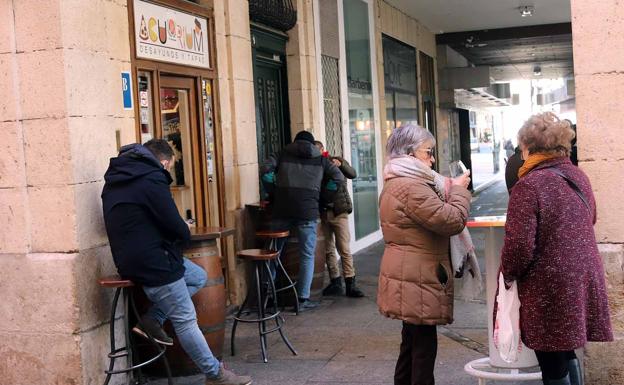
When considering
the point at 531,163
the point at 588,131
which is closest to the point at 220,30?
the point at 588,131

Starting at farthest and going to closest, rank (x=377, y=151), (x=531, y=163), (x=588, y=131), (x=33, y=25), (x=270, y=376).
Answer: (x=377, y=151), (x=270, y=376), (x=33, y=25), (x=588, y=131), (x=531, y=163)

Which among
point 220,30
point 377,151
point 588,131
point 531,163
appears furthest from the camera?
point 377,151

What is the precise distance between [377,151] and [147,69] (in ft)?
25.3

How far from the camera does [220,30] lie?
8.14 meters

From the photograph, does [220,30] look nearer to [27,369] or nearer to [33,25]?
[33,25]

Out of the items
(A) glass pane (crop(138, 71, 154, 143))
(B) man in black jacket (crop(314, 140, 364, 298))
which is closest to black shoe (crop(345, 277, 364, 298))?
(B) man in black jacket (crop(314, 140, 364, 298))

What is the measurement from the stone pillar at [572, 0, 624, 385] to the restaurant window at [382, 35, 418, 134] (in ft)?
31.7

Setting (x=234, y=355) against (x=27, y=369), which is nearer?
(x=27, y=369)

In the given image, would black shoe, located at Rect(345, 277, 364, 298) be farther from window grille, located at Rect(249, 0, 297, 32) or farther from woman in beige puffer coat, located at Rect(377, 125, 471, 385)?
woman in beige puffer coat, located at Rect(377, 125, 471, 385)

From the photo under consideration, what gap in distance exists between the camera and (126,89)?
21.0 ft

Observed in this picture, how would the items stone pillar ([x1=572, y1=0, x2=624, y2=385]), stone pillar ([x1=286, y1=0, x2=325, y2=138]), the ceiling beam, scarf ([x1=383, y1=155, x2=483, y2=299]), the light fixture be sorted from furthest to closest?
the ceiling beam
the light fixture
stone pillar ([x1=286, y1=0, x2=325, y2=138])
stone pillar ([x1=572, y1=0, x2=624, y2=385])
scarf ([x1=383, y1=155, x2=483, y2=299])

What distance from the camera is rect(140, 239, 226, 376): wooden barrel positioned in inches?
231

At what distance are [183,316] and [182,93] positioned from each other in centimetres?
285

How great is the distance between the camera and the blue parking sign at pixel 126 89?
638 centimetres
